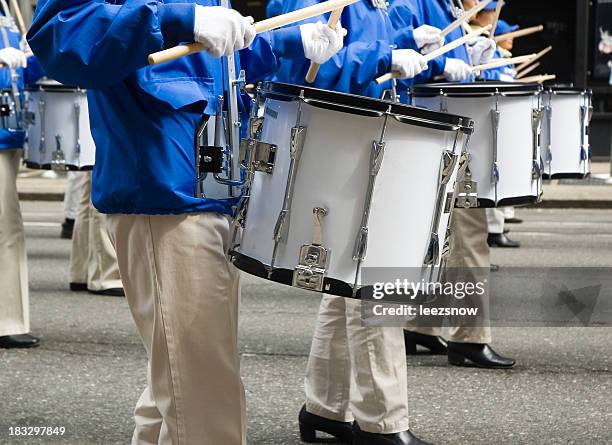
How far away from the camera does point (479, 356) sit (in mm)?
5891

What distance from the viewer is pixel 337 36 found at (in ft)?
12.8

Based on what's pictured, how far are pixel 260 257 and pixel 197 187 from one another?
25cm

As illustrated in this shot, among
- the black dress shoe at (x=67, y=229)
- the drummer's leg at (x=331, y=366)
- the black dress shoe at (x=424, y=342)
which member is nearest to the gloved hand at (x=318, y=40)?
the drummer's leg at (x=331, y=366)

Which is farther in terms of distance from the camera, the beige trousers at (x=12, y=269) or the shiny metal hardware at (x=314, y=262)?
the beige trousers at (x=12, y=269)

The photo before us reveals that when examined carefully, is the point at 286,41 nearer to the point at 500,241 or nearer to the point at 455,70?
the point at 455,70

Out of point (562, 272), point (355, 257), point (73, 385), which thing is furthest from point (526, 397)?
point (562, 272)

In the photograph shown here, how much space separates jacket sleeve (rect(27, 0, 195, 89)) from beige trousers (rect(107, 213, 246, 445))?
1.49 feet

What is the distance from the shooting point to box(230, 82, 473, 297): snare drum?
10.5 feet

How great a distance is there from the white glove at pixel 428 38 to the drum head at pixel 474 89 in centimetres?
52

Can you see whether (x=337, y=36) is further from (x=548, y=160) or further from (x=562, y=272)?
(x=562, y=272)

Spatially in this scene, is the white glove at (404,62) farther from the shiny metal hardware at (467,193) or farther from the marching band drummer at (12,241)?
the marching band drummer at (12,241)

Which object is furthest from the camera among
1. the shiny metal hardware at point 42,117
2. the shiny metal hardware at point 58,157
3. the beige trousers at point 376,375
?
the shiny metal hardware at point 58,157

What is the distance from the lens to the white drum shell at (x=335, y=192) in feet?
10.5

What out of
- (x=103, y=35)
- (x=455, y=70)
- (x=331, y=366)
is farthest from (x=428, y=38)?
(x=103, y=35)
